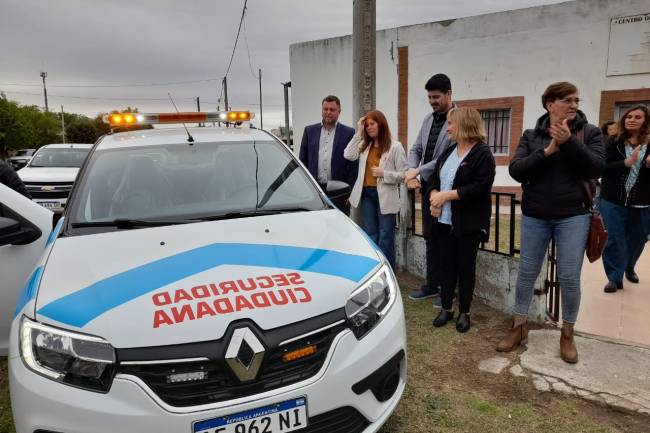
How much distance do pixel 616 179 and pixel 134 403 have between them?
14.7ft

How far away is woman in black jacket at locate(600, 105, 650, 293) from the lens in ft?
13.6

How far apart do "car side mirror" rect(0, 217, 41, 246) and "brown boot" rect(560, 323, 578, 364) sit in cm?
342

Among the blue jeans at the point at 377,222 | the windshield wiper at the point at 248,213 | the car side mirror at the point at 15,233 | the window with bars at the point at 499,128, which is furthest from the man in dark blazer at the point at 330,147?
the window with bars at the point at 499,128

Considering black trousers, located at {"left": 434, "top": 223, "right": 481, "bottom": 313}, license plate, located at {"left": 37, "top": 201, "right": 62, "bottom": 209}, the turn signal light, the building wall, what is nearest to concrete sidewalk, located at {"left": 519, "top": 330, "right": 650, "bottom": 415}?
black trousers, located at {"left": 434, "top": 223, "right": 481, "bottom": 313}

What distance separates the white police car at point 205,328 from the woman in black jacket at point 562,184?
53.8 inches

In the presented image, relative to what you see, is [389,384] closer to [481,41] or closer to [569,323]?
[569,323]

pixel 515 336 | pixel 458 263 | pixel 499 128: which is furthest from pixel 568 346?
pixel 499 128

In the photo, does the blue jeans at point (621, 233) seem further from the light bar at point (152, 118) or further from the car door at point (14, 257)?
the car door at point (14, 257)

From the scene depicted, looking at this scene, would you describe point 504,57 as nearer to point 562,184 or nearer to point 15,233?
point 562,184

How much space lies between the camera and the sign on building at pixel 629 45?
1003 cm

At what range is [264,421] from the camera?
1658 millimetres

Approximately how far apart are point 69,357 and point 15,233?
1.23 metres

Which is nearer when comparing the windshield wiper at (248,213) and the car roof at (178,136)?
the windshield wiper at (248,213)

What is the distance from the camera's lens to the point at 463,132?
10.8 ft
